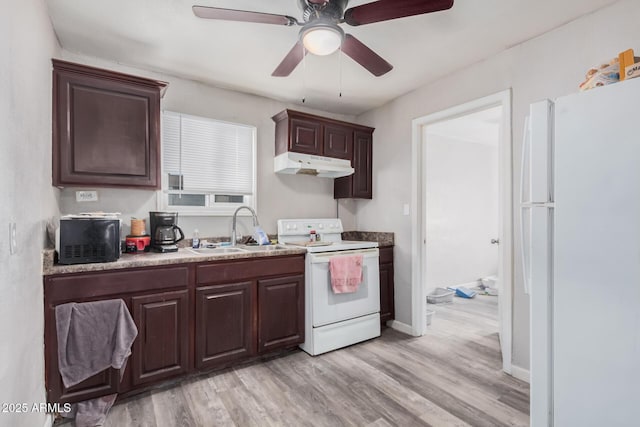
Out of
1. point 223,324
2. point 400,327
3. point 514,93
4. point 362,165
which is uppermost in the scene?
point 514,93

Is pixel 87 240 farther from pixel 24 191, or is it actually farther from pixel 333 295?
pixel 333 295

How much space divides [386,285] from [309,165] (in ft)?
5.14

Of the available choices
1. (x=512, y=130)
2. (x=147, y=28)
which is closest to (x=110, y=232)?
(x=147, y=28)

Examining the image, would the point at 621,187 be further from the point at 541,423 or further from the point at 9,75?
the point at 9,75

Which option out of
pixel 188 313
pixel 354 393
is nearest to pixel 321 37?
pixel 188 313

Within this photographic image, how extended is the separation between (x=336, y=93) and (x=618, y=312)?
115 inches

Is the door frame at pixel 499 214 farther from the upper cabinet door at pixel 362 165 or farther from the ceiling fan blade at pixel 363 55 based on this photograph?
the ceiling fan blade at pixel 363 55

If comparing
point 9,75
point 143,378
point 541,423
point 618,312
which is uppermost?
point 9,75

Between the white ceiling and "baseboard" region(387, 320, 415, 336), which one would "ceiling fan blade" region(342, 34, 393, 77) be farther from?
"baseboard" region(387, 320, 415, 336)

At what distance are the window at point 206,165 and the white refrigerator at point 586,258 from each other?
2548mm

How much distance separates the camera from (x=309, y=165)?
3.25 meters

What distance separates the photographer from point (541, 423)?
140cm

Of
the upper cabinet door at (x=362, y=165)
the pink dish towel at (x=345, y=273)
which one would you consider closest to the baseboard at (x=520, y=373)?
the pink dish towel at (x=345, y=273)

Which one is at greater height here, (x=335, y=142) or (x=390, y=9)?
(x=390, y=9)
